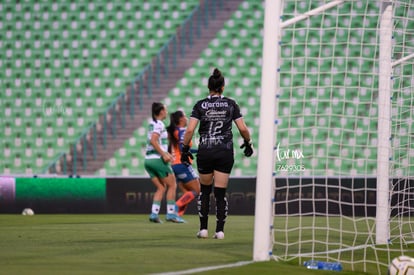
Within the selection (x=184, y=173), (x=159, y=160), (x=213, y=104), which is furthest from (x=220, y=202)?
(x=184, y=173)

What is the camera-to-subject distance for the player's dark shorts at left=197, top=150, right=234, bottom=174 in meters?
8.94

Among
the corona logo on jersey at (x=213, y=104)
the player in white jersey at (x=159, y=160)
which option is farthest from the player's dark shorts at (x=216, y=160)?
the player in white jersey at (x=159, y=160)

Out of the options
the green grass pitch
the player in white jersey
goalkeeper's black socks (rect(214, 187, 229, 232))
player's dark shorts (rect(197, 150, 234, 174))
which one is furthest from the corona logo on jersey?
the player in white jersey

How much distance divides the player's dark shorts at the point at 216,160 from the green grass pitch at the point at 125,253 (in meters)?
0.77

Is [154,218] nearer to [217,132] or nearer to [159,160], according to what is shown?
[159,160]

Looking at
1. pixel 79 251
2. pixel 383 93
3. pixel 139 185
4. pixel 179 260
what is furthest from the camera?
pixel 139 185

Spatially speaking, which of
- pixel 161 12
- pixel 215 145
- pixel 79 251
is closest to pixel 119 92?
pixel 161 12

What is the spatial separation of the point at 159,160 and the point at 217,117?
14.9 ft

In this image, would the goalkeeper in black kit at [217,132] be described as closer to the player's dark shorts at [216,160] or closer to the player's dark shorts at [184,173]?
the player's dark shorts at [216,160]

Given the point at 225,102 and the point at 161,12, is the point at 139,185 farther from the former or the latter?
the point at 225,102

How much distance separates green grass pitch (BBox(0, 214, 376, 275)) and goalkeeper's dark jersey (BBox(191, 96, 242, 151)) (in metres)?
1.03

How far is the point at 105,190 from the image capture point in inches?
741

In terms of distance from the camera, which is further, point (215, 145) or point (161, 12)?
point (161, 12)

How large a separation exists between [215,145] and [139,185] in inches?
388
